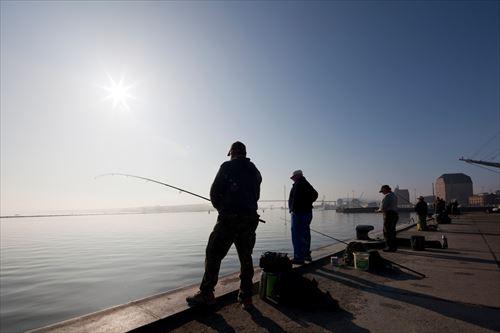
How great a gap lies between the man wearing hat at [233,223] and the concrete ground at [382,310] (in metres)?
0.30

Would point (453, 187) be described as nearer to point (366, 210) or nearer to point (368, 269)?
point (366, 210)

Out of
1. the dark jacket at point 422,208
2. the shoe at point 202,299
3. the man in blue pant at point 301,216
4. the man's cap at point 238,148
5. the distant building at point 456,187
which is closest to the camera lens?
the shoe at point 202,299

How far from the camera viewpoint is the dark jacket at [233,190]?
13.8 feet

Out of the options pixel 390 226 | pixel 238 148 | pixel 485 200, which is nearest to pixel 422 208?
pixel 390 226

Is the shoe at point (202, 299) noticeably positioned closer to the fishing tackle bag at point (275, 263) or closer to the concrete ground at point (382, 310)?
the concrete ground at point (382, 310)

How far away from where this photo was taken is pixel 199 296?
12.8ft

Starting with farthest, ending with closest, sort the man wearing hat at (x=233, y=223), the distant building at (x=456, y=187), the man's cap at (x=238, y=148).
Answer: the distant building at (x=456, y=187), the man's cap at (x=238, y=148), the man wearing hat at (x=233, y=223)

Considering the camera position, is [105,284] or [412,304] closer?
[412,304]

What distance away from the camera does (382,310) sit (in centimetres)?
383

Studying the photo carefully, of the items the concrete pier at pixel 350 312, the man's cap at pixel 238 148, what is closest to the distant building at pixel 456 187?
the concrete pier at pixel 350 312

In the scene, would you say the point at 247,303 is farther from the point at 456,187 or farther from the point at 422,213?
the point at 456,187

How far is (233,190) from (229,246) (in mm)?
772

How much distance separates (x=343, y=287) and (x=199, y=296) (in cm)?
254

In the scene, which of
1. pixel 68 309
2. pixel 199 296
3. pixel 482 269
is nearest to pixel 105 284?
pixel 68 309
